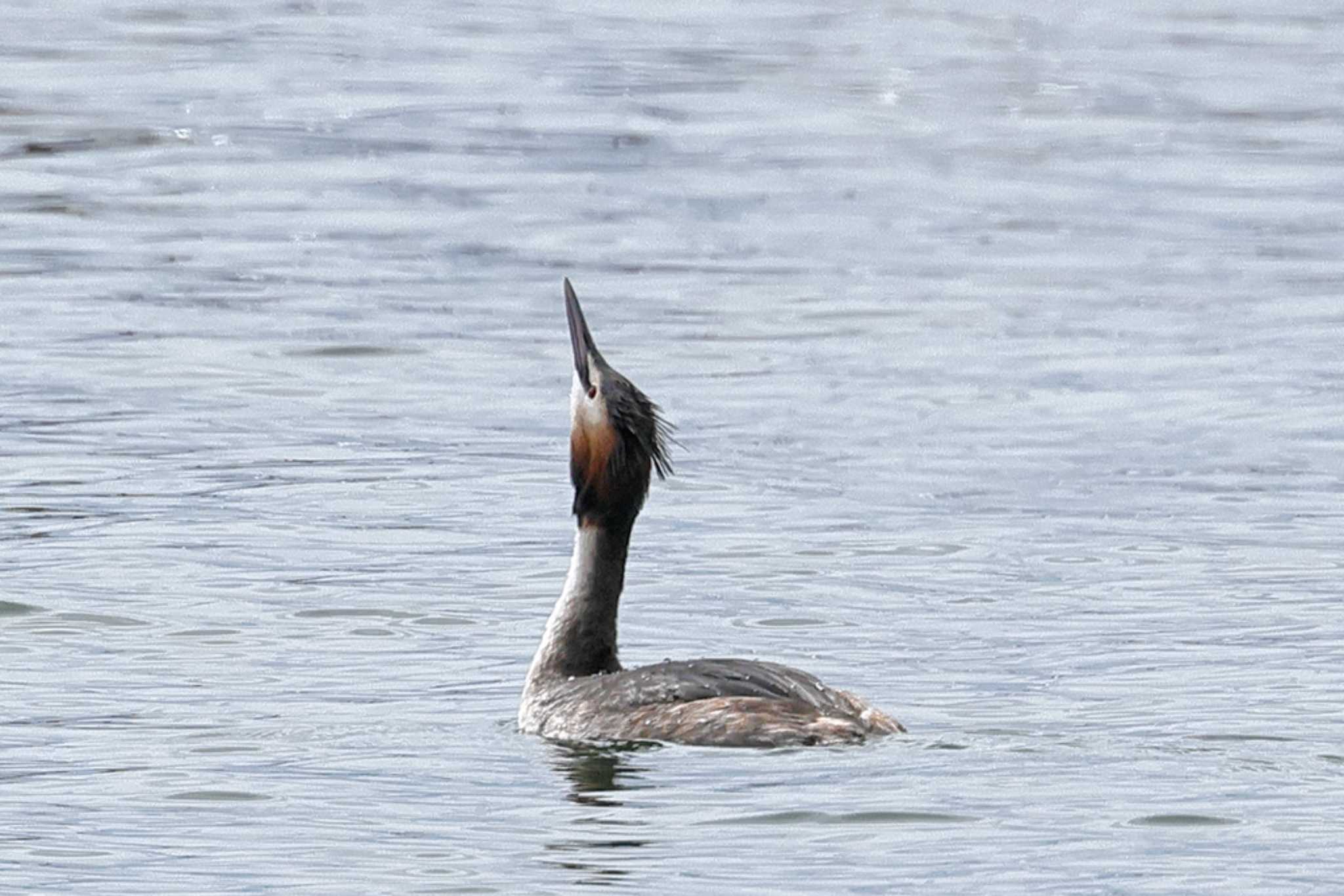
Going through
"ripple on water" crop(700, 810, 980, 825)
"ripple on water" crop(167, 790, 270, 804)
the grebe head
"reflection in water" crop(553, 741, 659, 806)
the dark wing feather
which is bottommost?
"ripple on water" crop(167, 790, 270, 804)

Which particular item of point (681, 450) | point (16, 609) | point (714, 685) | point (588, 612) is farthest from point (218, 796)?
point (681, 450)

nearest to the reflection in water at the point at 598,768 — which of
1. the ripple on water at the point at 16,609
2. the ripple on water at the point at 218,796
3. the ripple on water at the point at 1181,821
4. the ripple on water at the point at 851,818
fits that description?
the ripple on water at the point at 851,818

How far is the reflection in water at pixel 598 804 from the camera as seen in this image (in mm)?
11477

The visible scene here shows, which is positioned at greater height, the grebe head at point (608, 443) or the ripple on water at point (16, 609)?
the grebe head at point (608, 443)

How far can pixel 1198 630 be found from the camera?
1557cm

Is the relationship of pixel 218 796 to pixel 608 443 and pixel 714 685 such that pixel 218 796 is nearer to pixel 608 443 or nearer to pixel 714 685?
pixel 714 685

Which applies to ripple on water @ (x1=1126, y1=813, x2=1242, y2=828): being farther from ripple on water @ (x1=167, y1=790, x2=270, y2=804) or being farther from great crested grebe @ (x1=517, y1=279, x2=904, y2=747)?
ripple on water @ (x1=167, y1=790, x2=270, y2=804)

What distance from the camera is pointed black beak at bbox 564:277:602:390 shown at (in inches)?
544

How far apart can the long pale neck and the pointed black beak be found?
58 cm

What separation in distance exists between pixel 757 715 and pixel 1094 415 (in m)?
9.20

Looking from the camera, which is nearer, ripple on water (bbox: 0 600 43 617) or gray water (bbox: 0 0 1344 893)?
gray water (bbox: 0 0 1344 893)

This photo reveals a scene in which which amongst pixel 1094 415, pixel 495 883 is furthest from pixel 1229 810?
pixel 1094 415

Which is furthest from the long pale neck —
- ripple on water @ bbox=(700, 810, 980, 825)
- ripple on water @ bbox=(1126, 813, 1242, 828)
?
ripple on water @ bbox=(1126, 813, 1242, 828)

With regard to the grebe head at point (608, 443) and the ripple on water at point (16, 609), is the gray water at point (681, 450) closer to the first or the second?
the ripple on water at point (16, 609)
